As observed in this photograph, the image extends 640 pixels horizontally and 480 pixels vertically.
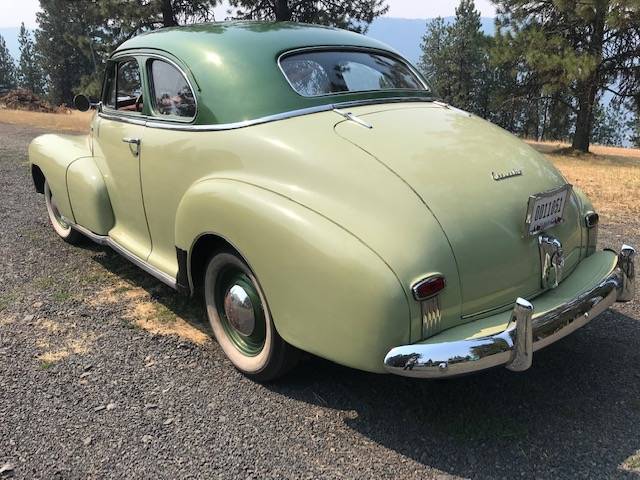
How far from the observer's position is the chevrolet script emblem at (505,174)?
9.00 ft

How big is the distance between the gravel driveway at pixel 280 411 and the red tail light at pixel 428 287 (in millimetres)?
738

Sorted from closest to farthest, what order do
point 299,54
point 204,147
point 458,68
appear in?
point 204,147
point 299,54
point 458,68

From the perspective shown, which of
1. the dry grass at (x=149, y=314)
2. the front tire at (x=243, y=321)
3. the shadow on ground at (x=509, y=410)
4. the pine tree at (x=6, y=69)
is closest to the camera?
the shadow on ground at (x=509, y=410)

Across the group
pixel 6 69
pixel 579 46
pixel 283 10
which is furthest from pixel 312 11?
pixel 6 69

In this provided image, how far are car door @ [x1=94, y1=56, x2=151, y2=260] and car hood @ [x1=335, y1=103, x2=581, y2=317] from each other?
5.06ft

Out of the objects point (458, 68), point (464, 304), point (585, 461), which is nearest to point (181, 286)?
point (464, 304)

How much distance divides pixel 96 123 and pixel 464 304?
3220mm

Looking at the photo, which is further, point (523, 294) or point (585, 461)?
point (523, 294)

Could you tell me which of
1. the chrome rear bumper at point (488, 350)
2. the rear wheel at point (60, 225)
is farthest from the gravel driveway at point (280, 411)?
the rear wheel at point (60, 225)

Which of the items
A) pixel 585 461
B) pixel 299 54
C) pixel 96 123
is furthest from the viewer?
pixel 96 123

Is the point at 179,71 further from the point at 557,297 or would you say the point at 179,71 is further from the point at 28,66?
the point at 28,66

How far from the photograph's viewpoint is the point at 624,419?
2670mm

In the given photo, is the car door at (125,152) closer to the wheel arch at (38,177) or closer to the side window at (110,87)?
the side window at (110,87)

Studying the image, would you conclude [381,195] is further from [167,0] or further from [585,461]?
[167,0]
